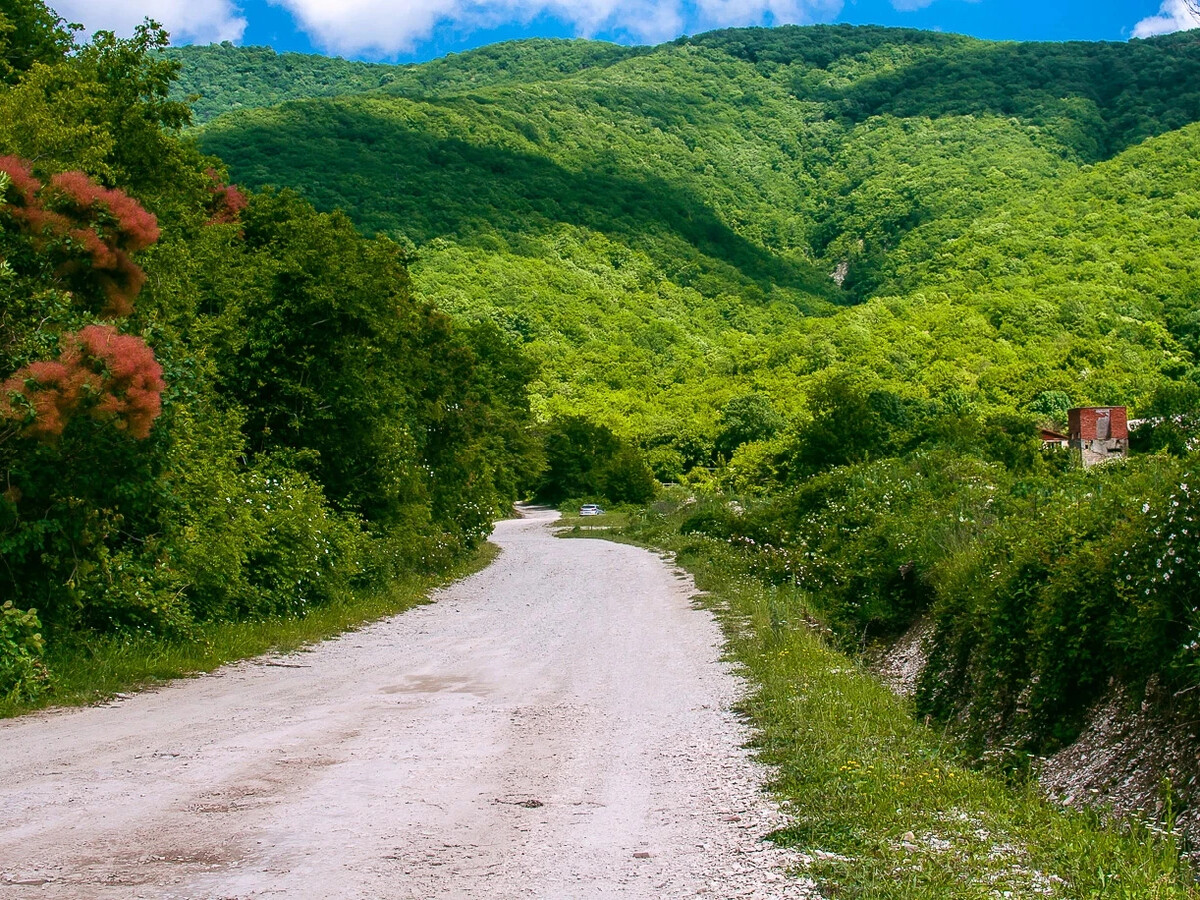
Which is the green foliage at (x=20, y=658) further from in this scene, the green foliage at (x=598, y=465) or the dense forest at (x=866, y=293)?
the green foliage at (x=598, y=465)

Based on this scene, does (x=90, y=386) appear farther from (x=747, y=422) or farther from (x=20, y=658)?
(x=747, y=422)

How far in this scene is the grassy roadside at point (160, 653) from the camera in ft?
32.7

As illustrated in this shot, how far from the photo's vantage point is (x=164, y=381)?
11703 millimetres

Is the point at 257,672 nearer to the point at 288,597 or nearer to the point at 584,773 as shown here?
the point at 288,597

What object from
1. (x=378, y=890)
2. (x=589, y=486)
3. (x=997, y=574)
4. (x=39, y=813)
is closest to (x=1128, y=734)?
(x=997, y=574)

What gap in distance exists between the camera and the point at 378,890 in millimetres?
4465

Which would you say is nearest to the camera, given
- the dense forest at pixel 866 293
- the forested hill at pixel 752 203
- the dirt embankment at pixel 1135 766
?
the dirt embankment at pixel 1135 766

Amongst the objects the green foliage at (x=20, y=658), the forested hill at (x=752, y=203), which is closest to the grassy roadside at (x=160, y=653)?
the green foliage at (x=20, y=658)

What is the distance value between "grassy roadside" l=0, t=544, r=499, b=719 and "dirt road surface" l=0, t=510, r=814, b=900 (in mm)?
338

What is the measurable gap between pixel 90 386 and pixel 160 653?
3277 mm

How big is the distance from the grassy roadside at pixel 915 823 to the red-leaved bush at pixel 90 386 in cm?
688

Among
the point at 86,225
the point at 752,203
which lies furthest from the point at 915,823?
the point at 752,203

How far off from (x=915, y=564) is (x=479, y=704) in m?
7.09

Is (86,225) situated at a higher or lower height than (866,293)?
lower
